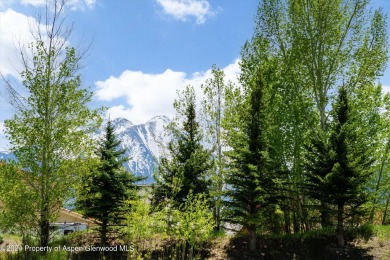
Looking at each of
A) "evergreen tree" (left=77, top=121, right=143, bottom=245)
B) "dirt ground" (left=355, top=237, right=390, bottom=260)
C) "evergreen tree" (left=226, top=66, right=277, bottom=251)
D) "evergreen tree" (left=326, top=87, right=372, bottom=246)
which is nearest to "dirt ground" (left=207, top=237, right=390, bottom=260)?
"dirt ground" (left=355, top=237, right=390, bottom=260)

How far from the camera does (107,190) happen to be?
19234 mm

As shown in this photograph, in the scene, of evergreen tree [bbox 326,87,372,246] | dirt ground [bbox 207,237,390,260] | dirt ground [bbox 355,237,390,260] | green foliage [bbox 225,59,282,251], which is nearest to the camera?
dirt ground [bbox 355,237,390,260]

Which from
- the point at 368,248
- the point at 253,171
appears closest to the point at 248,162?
the point at 253,171

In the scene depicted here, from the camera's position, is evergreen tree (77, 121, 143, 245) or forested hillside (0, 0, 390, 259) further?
evergreen tree (77, 121, 143, 245)

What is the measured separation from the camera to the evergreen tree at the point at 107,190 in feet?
61.4

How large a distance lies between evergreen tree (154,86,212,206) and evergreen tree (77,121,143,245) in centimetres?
193

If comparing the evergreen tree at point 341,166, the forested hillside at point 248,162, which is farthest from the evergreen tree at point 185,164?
the evergreen tree at point 341,166

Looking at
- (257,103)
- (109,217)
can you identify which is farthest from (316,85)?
(109,217)

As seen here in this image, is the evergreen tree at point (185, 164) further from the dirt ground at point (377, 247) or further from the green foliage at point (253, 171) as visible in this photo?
the dirt ground at point (377, 247)

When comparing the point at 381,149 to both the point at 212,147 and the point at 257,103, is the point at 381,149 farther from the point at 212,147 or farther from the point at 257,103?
the point at 212,147

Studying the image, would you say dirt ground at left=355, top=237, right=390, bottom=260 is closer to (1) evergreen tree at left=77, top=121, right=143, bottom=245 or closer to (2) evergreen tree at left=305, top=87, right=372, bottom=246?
(2) evergreen tree at left=305, top=87, right=372, bottom=246

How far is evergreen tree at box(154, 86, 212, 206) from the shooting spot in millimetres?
18516

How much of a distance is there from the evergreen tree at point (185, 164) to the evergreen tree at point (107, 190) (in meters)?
1.93

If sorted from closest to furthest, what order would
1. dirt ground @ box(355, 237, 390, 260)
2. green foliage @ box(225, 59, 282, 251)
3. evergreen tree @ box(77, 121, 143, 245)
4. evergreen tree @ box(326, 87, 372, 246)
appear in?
1. dirt ground @ box(355, 237, 390, 260)
2. evergreen tree @ box(326, 87, 372, 246)
3. green foliage @ box(225, 59, 282, 251)
4. evergreen tree @ box(77, 121, 143, 245)
